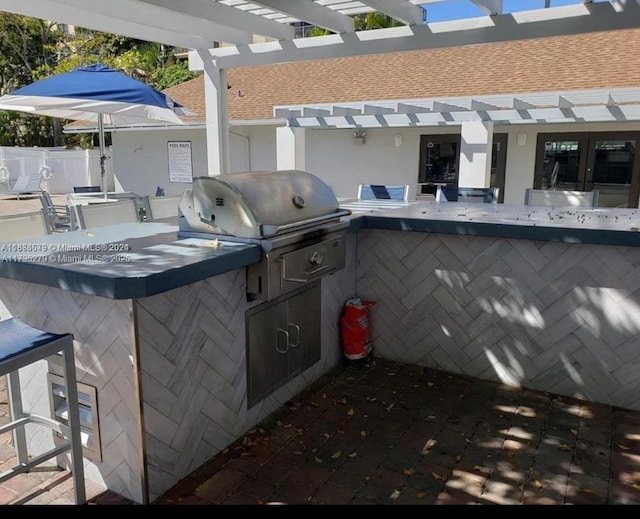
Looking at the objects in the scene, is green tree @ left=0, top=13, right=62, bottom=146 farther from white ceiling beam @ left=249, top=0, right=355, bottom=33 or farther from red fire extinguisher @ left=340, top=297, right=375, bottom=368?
red fire extinguisher @ left=340, top=297, right=375, bottom=368

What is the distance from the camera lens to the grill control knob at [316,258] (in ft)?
11.0

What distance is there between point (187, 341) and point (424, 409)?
5.76 ft

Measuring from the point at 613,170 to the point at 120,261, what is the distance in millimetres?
9760

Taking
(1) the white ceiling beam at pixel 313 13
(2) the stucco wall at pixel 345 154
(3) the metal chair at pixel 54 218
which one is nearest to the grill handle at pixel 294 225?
(1) the white ceiling beam at pixel 313 13

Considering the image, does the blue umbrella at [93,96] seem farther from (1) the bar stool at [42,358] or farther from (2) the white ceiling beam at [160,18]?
(1) the bar stool at [42,358]

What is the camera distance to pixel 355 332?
4227 millimetres

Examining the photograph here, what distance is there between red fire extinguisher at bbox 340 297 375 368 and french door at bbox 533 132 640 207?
7.05 meters

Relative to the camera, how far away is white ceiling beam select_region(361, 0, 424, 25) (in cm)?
439

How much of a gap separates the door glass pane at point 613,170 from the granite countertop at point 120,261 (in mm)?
8908

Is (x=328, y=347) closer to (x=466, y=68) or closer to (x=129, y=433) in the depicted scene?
(x=129, y=433)

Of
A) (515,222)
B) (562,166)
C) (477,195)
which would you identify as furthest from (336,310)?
(562,166)

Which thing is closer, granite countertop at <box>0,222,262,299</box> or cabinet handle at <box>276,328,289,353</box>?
granite countertop at <box>0,222,262,299</box>

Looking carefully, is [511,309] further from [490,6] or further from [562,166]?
[562,166]

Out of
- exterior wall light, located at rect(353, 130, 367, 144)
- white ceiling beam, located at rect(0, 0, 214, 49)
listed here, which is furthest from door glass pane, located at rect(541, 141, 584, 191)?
white ceiling beam, located at rect(0, 0, 214, 49)
